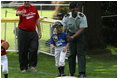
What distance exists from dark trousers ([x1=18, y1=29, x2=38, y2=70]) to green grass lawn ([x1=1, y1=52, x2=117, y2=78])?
10.0 inches

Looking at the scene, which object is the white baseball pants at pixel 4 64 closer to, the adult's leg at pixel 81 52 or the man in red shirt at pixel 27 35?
the man in red shirt at pixel 27 35

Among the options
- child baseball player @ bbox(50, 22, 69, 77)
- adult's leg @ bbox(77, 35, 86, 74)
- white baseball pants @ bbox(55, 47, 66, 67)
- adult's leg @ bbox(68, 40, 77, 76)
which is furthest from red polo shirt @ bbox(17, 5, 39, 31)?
adult's leg @ bbox(77, 35, 86, 74)

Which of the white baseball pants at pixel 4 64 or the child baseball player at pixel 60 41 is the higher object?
the child baseball player at pixel 60 41

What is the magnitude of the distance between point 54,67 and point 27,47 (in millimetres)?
1100

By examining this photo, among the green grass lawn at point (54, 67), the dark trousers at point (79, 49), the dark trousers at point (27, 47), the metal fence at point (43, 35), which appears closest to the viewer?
the dark trousers at point (79, 49)

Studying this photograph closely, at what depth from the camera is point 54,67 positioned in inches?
388

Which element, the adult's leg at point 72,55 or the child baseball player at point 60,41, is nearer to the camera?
the child baseball player at point 60,41

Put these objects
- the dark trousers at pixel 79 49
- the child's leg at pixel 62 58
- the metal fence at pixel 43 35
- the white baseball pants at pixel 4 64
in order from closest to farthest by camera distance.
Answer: the white baseball pants at pixel 4 64 → the child's leg at pixel 62 58 → the dark trousers at pixel 79 49 → the metal fence at pixel 43 35

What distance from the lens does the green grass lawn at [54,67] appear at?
339 inches

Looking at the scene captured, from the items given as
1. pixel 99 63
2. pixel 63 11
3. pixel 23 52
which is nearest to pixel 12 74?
pixel 23 52

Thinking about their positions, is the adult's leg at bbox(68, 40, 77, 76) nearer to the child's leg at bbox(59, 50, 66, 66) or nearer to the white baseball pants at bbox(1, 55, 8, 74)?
the child's leg at bbox(59, 50, 66, 66)

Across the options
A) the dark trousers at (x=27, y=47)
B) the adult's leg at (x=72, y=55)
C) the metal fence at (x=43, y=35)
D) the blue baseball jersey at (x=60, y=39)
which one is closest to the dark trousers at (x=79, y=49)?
the adult's leg at (x=72, y=55)

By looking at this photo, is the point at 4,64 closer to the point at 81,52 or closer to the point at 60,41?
Answer: the point at 60,41

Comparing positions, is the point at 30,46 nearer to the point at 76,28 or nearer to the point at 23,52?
the point at 23,52
